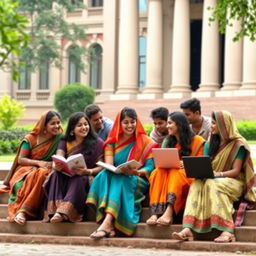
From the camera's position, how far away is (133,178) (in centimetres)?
1090

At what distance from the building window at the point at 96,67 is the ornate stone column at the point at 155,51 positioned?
7.04 metres

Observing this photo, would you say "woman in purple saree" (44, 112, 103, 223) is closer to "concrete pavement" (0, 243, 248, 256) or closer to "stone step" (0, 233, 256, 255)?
"stone step" (0, 233, 256, 255)

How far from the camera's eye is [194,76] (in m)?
46.6

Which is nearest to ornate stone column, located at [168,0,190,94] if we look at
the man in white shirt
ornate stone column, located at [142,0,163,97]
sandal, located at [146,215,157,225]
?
ornate stone column, located at [142,0,163,97]

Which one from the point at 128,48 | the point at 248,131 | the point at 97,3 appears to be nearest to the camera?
the point at 248,131

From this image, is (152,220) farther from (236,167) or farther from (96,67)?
(96,67)

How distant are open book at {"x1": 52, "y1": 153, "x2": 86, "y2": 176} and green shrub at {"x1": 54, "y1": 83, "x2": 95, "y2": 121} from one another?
3159cm

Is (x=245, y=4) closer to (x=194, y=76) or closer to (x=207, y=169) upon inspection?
(x=207, y=169)

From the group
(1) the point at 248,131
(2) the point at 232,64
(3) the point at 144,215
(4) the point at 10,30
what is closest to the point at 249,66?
(2) the point at 232,64

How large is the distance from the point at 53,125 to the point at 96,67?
38187 mm

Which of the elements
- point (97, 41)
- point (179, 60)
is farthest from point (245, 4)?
point (97, 41)

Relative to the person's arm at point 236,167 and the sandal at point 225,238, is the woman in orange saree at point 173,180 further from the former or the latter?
the sandal at point 225,238

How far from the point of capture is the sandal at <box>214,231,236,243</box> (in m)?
10.1

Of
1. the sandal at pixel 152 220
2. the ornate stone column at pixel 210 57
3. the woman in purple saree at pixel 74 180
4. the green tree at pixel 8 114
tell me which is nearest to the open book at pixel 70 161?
the woman in purple saree at pixel 74 180
